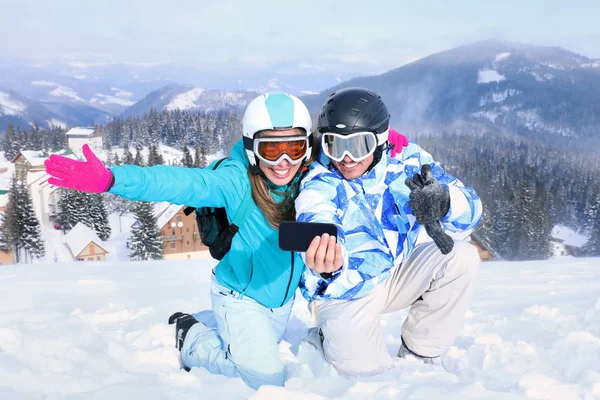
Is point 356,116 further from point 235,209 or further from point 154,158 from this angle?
point 154,158

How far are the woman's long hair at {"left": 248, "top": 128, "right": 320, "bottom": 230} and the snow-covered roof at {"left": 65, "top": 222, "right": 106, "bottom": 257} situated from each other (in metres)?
51.1

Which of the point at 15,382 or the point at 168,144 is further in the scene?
the point at 168,144

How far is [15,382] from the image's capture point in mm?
2695

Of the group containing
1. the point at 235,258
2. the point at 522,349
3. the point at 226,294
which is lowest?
the point at 522,349

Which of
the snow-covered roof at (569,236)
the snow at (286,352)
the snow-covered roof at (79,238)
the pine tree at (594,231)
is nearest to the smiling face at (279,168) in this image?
the snow at (286,352)

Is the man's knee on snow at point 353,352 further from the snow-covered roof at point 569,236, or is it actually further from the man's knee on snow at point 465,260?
the snow-covered roof at point 569,236

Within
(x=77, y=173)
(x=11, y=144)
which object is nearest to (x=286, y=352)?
(x=77, y=173)

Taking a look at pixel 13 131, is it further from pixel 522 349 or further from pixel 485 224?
pixel 522 349

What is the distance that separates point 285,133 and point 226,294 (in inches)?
50.4

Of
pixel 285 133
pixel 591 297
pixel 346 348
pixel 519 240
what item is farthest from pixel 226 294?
pixel 519 240

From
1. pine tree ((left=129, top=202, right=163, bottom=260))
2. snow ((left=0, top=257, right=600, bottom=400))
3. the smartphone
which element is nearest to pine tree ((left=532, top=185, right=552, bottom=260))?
pine tree ((left=129, top=202, right=163, bottom=260))

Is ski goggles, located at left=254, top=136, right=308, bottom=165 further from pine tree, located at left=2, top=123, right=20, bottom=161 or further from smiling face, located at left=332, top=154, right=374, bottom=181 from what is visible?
pine tree, located at left=2, top=123, right=20, bottom=161

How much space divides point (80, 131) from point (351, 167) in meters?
139

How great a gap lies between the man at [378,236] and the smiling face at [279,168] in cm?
17
